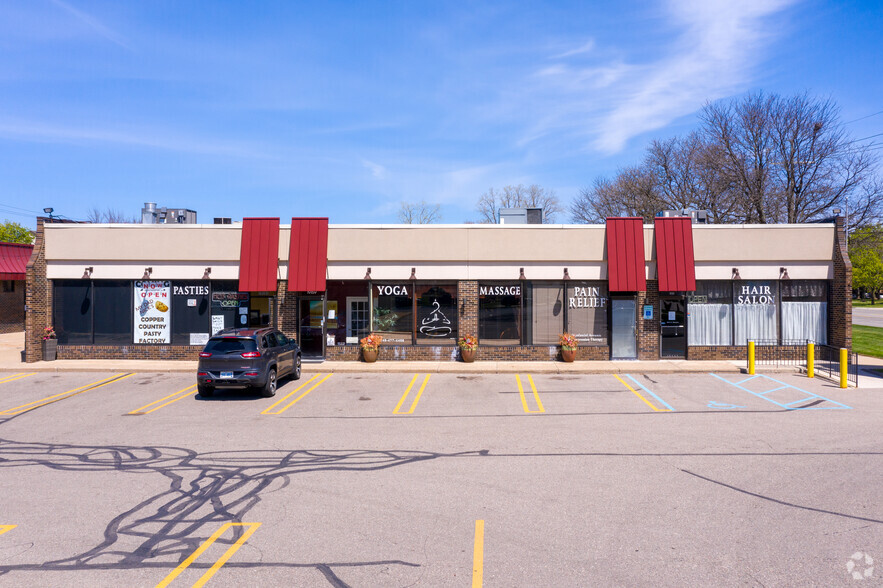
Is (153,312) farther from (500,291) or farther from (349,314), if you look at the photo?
(500,291)

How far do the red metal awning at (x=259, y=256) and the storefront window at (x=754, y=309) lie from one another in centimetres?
1783

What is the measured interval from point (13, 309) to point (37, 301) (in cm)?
1544

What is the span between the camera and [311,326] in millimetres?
22344

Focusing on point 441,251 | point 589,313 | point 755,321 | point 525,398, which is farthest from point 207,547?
point 755,321

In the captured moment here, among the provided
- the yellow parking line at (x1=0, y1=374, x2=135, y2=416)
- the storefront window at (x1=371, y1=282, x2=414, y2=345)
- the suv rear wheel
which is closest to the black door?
the storefront window at (x1=371, y1=282, x2=414, y2=345)

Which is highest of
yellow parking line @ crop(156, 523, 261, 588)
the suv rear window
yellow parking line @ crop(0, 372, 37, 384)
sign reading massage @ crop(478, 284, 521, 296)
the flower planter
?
sign reading massage @ crop(478, 284, 521, 296)

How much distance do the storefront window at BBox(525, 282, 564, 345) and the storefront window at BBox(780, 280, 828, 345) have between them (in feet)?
28.3

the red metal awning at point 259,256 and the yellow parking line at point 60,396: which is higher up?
the red metal awning at point 259,256

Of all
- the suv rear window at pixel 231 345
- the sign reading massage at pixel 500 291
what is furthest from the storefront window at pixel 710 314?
the suv rear window at pixel 231 345

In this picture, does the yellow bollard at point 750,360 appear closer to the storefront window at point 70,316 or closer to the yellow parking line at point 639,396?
the yellow parking line at point 639,396

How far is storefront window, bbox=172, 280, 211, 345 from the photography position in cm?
2230

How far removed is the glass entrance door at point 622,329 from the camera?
858 inches

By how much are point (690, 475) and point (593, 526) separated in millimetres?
2813

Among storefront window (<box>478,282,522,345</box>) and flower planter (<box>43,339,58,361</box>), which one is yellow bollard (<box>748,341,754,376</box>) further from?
flower planter (<box>43,339,58,361</box>)
